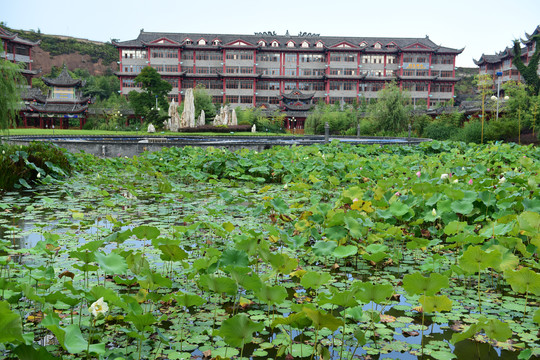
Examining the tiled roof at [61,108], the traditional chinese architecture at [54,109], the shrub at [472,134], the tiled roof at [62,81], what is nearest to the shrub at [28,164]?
the shrub at [472,134]

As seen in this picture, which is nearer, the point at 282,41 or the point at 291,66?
the point at 282,41

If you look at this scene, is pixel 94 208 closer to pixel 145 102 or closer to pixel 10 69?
pixel 10 69

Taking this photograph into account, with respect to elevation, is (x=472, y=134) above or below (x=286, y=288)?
above

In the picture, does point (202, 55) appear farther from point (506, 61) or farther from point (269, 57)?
point (506, 61)

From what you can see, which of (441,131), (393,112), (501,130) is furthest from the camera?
(393,112)

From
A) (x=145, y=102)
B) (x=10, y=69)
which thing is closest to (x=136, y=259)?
(x=10, y=69)

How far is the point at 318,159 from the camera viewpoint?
25.5 ft

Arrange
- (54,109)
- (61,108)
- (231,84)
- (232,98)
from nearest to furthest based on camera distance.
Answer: (54,109), (61,108), (231,84), (232,98)

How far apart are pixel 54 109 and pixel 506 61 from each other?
154ft

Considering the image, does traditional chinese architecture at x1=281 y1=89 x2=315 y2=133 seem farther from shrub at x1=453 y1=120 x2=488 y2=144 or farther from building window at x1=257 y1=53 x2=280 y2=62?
shrub at x1=453 y1=120 x2=488 y2=144

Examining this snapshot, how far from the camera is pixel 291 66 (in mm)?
48688

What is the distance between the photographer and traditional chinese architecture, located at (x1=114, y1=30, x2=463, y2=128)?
46.9 metres

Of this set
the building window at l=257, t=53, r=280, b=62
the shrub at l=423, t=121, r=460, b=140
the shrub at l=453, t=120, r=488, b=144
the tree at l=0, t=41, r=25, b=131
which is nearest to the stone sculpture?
the shrub at l=423, t=121, r=460, b=140

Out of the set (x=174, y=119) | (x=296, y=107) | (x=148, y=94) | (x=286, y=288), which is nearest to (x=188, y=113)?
(x=174, y=119)
